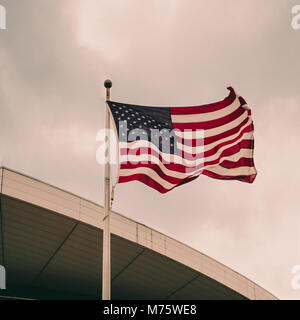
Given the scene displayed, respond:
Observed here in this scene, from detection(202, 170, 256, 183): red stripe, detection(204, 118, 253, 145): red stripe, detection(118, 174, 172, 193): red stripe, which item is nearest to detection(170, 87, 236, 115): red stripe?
detection(204, 118, 253, 145): red stripe

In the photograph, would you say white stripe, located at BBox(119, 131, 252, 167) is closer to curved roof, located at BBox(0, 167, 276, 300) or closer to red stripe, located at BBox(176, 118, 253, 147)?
red stripe, located at BBox(176, 118, 253, 147)

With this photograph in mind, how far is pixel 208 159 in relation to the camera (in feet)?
44.0

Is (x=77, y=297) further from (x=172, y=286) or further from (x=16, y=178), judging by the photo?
(x=16, y=178)

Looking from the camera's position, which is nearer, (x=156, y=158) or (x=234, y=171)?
(x=156, y=158)

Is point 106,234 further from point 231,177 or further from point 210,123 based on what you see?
point 210,123

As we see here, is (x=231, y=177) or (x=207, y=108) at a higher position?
(x=207, y=108)

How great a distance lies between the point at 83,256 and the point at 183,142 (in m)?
8.32

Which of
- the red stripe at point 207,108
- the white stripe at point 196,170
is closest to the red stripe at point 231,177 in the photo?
the white stripe at point 196,170

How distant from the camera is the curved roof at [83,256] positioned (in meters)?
17.3

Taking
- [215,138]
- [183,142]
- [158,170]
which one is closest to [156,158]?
[158,170]

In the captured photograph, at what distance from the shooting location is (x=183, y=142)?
43.8 ft

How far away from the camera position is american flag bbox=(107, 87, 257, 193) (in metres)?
12.3

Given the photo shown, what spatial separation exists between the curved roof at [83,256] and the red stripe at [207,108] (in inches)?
231
